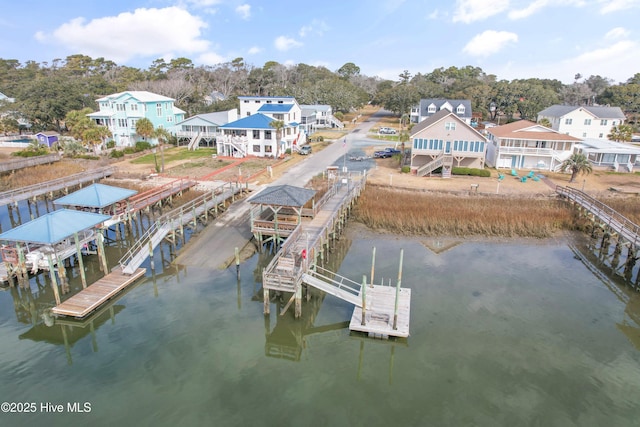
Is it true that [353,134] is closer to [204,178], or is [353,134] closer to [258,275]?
[204,178]

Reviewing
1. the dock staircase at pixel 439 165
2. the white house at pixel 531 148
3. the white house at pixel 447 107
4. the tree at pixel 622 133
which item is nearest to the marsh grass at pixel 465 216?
the dock staircase at pixel 439 165

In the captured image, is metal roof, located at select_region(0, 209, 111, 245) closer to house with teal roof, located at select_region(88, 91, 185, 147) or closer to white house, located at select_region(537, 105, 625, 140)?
house with teal roof, located at select_region(88, 91, 185, 147)

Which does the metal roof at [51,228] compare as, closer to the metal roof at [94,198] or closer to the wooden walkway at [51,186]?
the metal roof at [94,198]

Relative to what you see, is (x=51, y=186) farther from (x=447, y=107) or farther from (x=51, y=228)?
(x=447, y=107)

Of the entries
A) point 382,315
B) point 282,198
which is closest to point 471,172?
point 282,198

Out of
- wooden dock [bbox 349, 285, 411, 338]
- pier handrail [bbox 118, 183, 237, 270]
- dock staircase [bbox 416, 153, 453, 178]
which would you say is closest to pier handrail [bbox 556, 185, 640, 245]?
dock staircase [bbox 416, 153, 453, 178]
